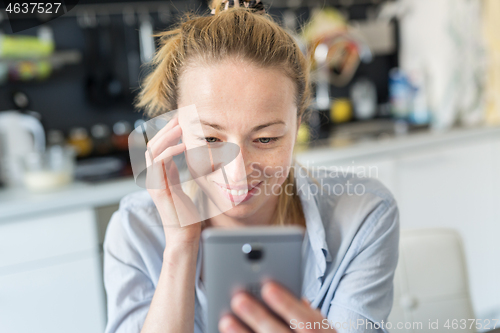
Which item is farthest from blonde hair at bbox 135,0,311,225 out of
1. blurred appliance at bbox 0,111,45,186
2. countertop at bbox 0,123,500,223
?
blurred appliance at bbox 0,111,45,186

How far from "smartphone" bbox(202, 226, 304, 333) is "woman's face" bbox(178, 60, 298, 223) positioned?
0.15 meters

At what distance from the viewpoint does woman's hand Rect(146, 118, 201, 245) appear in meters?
0.48

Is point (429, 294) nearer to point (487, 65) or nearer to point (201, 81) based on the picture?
point (201, 81)

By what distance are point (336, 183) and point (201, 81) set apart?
29 cm

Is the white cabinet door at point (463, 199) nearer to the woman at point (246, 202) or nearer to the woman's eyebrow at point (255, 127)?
the woman at point (246, 202)

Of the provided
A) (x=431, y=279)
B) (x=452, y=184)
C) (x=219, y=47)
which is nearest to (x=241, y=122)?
(x=219, y=47)

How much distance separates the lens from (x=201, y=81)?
20.7 inches

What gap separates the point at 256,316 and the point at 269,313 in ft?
0.04

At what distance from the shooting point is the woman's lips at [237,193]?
495 millimetres

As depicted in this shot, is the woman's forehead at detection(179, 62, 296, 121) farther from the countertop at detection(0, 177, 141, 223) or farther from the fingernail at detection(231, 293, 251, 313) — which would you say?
the countertop at detection(0, 177, 141, 223)

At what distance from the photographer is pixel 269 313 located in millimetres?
334

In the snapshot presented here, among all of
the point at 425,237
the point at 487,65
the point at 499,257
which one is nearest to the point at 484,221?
the point at 499,257

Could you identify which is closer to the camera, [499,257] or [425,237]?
[425,237]

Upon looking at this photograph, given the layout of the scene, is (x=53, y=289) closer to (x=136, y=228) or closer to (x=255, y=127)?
(x=136, y=228)
